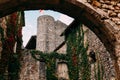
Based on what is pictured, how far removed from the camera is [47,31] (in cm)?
2703

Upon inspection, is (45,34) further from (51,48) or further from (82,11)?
(82,11)

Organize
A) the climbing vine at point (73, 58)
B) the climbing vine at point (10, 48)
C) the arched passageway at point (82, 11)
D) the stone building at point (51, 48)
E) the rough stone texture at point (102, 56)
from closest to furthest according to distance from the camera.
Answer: the arched passageway at point (82, 11) → the rough stone texture at point (102, 56) → the climbing vine at point (10, 48) → the stone building at point (51, 48) → the climbing vine at point (73, 58)

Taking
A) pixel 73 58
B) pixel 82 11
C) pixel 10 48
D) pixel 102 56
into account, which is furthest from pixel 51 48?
pixel 82 11

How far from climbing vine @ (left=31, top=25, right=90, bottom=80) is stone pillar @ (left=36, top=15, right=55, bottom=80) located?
891 cm

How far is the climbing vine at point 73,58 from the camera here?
13.3 meters

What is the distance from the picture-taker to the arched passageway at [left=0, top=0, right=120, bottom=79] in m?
4.81

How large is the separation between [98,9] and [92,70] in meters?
7.90

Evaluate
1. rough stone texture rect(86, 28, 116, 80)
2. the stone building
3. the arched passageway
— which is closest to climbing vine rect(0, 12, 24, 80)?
the stone building

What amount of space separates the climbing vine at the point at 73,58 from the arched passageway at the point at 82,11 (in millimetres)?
7871

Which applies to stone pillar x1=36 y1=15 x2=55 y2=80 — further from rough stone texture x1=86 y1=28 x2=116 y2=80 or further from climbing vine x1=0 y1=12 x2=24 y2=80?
rough stone texture x1=86 y1=28 x2=116 y2=80

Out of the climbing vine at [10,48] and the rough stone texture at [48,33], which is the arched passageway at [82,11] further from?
the rough stone texture at [48,33]

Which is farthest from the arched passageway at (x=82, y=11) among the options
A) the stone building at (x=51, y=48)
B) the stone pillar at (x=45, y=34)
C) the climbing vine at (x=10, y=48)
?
the stone pillar at (x=45, y=34)

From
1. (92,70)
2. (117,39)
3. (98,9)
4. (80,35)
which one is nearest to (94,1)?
(98,9)

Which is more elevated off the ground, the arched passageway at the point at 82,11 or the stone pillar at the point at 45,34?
the stone pillar at the point at 45,34
